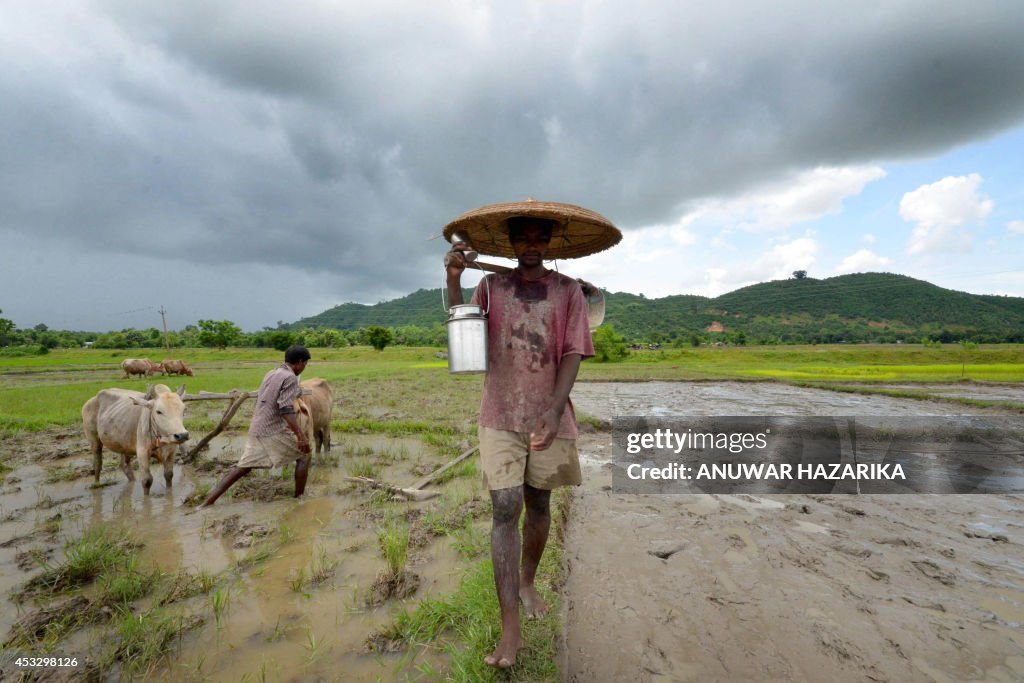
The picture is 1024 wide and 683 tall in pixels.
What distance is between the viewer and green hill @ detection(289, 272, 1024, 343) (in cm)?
7281

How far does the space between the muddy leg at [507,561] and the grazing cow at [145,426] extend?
457 cm

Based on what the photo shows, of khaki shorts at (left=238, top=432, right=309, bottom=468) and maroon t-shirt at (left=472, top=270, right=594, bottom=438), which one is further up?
maroon t-shirt at (left=472, top=270, right=594, bottom=438)

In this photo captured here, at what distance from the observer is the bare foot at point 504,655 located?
6.94ft

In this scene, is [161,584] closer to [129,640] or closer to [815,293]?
[129,640]

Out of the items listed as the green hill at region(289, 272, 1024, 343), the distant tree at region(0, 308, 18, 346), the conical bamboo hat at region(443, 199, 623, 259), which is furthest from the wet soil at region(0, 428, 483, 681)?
the distant tree at region(0, 308, 18, 346)

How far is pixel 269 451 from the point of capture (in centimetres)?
498

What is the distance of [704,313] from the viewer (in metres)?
102

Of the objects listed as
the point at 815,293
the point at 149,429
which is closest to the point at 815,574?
the point at 149,429

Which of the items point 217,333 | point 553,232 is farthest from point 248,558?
point 217,333

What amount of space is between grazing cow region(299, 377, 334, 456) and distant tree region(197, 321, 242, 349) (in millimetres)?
60144

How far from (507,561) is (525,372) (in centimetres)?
95

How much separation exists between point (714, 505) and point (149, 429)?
640 cm

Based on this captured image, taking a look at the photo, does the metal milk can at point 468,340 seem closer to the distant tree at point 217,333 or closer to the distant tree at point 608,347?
the distant tree at point 608,347

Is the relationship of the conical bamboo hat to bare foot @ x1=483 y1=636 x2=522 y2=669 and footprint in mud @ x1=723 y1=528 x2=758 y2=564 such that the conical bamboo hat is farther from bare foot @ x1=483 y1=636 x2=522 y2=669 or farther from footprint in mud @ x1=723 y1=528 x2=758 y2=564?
footprint in mud @ x1=723 y1=528 x2=758 y2=564
